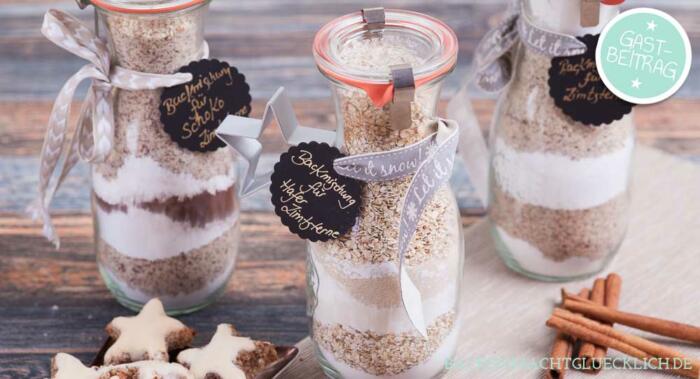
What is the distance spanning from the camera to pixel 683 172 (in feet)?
5.19

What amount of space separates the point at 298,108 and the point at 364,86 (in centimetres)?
90

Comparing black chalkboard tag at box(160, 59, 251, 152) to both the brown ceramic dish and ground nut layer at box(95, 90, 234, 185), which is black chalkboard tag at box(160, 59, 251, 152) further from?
the brown ceramic dish

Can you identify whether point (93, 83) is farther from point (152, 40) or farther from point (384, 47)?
point (384, 47)

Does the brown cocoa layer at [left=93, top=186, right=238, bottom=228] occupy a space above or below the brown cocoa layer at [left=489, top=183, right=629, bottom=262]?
above

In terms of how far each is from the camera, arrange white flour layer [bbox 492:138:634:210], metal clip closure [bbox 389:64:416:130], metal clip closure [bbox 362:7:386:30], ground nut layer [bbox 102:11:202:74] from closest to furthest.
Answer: metal clip closure [bbox 389:64:416:130] → metal clip closure [bbox 362:7:386:30] → ground nut layer [bbox 102:11:202:74] → white flour layer [bbox 492:138:634:210]

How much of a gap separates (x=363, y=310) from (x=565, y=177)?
375mm

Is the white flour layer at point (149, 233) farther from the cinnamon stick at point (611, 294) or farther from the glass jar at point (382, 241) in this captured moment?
the cinnamon stick at point (611, 294)

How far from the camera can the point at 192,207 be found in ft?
4.06

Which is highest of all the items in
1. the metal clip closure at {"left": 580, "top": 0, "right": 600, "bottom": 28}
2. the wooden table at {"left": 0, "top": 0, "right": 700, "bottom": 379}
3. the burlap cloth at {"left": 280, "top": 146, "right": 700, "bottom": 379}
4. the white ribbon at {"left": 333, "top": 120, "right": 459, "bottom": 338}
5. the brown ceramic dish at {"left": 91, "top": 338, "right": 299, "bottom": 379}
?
the metal clip closure at {"left": 580, "top": 0, "right": 600, "bottom": 28}

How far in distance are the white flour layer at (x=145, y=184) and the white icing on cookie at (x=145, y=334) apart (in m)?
0.14

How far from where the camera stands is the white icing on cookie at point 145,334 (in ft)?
3.71

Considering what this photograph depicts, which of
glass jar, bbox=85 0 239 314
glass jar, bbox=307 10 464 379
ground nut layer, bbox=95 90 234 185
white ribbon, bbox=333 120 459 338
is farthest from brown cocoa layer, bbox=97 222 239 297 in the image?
white ribbon, bbox=333 120 459 338

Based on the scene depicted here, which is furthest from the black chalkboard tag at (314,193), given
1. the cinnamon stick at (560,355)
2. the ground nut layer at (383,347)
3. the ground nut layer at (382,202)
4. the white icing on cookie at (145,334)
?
the cinnamon stick at (560,355)

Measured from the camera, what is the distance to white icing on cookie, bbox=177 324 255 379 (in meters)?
1.08
